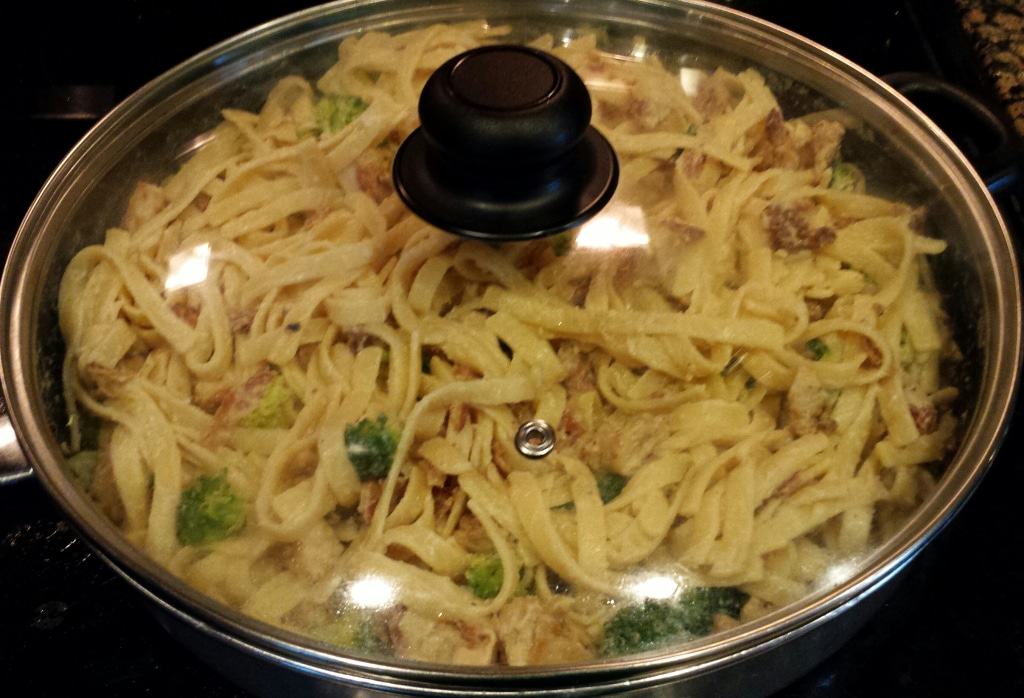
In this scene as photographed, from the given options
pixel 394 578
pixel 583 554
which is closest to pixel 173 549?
pixel 394 578

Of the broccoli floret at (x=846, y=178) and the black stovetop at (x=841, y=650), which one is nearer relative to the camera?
the black stovetop at (x=841, y=650)

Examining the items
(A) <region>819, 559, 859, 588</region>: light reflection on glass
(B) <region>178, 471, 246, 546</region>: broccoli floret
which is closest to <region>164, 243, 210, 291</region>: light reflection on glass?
(B) <region>178, 471, 246, 546</region>: broccoli floret

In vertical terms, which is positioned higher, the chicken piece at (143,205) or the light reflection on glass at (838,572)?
the chicken piece at (143,205)

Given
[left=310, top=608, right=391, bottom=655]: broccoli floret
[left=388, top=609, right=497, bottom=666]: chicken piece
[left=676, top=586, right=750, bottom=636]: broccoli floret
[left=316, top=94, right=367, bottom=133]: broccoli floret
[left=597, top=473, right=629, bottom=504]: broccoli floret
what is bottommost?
[left=310, top=608, right=391, bottom=655]: broccoli floret

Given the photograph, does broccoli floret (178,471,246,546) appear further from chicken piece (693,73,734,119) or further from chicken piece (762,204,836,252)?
chicken piece (693,73,734,119)

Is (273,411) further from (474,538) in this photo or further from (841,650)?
(841,650)

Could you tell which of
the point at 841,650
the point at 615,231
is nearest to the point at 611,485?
the point at 615,231

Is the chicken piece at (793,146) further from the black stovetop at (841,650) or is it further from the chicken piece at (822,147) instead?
the black stovetop at (841,650)

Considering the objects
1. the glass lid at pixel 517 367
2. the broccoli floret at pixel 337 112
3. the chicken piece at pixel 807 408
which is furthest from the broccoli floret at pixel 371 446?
the broccoli floret at pixel 337 112
